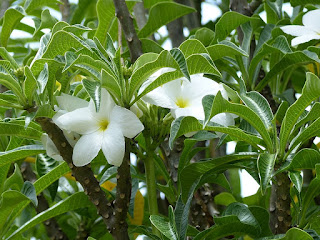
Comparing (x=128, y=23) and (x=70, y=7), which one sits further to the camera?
(x=70, y=7)

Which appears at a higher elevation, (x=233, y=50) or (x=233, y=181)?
(x=233, y=50)

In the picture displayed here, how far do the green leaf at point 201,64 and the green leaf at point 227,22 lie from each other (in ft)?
1.16

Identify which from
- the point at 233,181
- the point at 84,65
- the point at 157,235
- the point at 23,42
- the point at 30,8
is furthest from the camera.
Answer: the point at 23,42

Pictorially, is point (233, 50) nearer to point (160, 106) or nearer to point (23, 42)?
point (160, 106)

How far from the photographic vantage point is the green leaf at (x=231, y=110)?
811mm

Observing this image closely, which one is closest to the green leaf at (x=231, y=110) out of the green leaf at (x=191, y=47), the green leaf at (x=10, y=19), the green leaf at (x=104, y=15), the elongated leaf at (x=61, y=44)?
the green leaf at (x=191, y=47)

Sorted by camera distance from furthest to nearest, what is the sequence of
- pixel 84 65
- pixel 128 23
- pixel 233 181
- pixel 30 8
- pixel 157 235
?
pixel 233 181 < pixel 30 8 < pixel 128 23 < pixel 157 235 < pixel 84 65

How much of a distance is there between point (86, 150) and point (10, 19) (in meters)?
0.48

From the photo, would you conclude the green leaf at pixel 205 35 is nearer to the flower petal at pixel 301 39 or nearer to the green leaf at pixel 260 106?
the flower petal at pixel 301 39

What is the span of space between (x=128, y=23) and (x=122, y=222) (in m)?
0.44

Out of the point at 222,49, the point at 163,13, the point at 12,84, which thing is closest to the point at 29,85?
the point at 12,84

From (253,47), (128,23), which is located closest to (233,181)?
(253,47)

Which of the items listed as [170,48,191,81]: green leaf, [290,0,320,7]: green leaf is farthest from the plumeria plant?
[290,0,320,7]: green leaf

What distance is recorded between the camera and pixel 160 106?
2.97 feet
